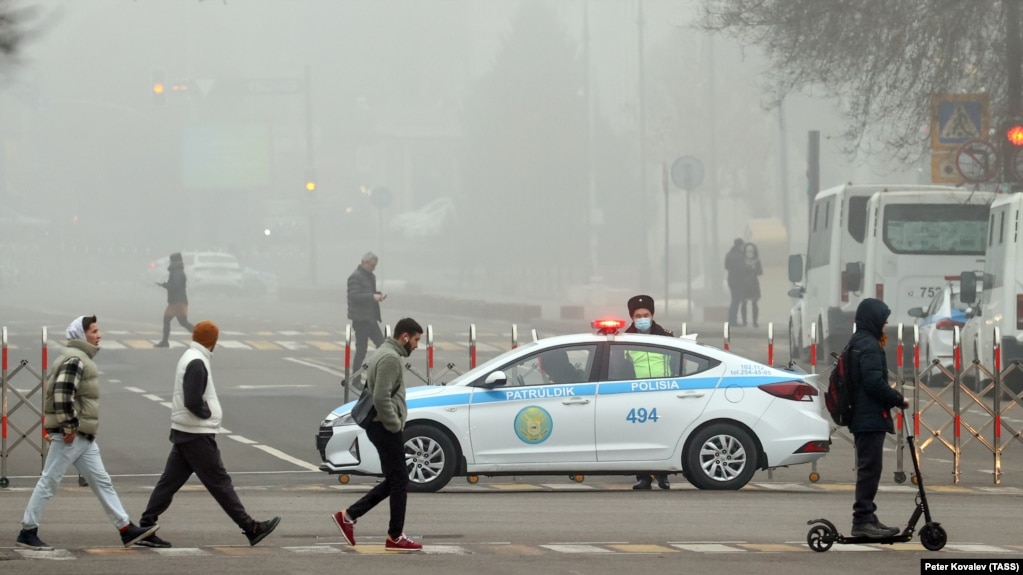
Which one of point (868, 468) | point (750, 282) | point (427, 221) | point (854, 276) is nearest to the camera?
point (868, 468)

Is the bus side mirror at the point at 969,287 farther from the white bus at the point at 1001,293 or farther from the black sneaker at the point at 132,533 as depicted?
the black sneaker at the point at 132,533

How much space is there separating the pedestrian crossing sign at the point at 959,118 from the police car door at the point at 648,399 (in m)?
10.4

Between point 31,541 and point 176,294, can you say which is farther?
point 176,294

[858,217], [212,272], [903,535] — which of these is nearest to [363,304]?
[858,217]

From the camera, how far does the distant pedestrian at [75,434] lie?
12133 millimetres

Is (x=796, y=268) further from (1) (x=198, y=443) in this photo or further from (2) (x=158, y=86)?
(2) (x=158, y=86)

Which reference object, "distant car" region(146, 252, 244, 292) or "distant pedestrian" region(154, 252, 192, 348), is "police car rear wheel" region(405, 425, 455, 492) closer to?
"distant pedestrian" region(154, 252, 192, 348)

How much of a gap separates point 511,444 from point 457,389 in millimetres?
625

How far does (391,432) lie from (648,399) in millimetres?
4222

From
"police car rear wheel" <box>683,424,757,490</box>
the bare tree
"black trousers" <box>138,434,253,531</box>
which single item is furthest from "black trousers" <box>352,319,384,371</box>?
"black trousers" <box>138,434,253,531</box>

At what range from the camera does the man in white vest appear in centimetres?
1211

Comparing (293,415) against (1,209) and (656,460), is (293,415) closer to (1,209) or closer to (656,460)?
(656,460)

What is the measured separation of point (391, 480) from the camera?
12.1m

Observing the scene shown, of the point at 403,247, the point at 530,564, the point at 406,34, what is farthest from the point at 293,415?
the point at 406,34
